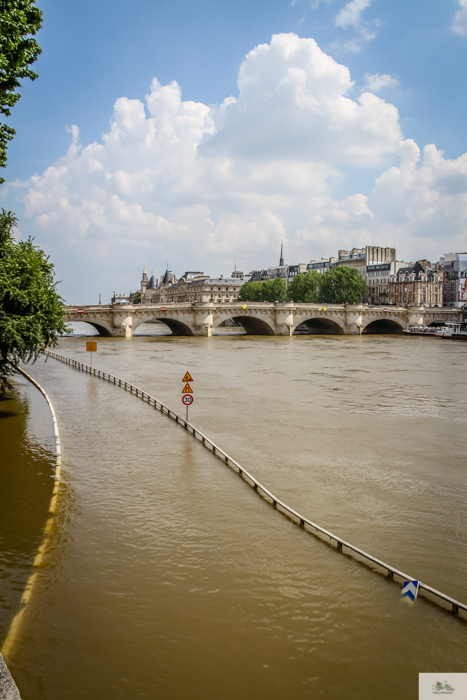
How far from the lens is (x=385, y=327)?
85.0 m

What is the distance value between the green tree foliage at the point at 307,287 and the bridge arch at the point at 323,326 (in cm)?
1040

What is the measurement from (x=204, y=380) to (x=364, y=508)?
17.7m

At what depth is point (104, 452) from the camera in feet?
46.6

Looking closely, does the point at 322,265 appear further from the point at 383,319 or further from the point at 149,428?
the point at 149,428

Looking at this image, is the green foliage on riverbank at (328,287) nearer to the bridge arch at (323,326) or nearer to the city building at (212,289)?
the bridge arch at (323,326)

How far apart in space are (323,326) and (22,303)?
66.1m

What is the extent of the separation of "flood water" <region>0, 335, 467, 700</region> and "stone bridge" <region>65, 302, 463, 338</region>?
4220 cm

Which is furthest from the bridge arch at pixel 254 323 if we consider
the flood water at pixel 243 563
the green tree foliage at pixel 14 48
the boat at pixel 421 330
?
the green tree foliage at pixel 14 48

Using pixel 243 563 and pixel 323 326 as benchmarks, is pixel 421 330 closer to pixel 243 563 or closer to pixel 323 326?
pixel 323 326

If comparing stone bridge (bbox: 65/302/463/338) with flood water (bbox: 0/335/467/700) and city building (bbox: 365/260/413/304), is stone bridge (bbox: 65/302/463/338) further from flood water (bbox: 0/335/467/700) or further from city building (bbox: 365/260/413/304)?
flood water (bbox: 0/335/467/700)

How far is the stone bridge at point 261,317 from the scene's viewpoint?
2356 inches

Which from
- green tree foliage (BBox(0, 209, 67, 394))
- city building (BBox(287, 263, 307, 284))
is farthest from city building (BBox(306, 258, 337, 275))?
green tree foliage (BBox(0, 209, 67, 394))

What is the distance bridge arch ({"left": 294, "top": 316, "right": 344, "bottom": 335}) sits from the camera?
75125mm

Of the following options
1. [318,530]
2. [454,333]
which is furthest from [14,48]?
[454,333]
